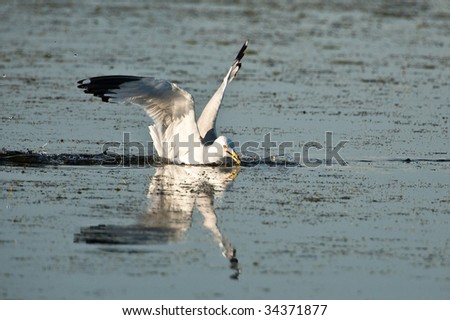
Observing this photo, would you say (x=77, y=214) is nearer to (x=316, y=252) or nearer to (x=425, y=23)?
(x=316, y=252)

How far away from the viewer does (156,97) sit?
12.6 meters

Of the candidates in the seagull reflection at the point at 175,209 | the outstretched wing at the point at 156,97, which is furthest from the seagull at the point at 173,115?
the seagull reflection at the point at 175,209

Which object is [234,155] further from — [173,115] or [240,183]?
[173,115]

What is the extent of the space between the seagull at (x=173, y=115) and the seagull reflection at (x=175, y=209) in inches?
8.2

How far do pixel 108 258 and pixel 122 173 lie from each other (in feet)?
11.6

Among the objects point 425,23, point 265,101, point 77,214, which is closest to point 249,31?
point 425,23

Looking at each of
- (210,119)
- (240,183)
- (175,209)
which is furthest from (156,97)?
(175,209)

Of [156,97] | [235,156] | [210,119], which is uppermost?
[156,97]

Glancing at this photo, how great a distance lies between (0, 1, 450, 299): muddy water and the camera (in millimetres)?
8320

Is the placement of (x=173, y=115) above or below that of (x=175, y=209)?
above

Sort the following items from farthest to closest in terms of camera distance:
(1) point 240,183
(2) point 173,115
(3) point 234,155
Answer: (2) point 173,115, (3) point 234,155, (1) point 240,183

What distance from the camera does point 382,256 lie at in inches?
353

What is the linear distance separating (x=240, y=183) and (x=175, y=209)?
1467 millimetres

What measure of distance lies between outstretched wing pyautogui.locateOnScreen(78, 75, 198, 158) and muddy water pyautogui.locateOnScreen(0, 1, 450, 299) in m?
0.60
